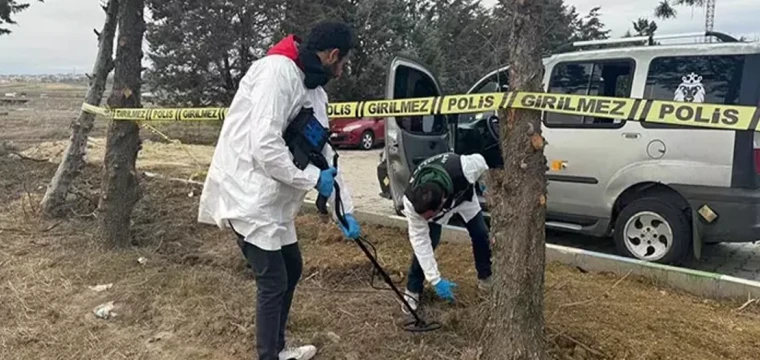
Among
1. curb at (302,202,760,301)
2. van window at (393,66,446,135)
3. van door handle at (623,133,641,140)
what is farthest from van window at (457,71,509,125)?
curb at (302,202,760,301)

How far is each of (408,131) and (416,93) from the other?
1.40 ft

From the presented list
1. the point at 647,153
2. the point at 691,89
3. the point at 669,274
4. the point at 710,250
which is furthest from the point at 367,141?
the point at 669,274

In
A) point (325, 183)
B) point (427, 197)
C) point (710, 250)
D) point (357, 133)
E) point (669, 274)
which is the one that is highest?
point (325, 183)

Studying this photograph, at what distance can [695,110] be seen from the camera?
103 inches

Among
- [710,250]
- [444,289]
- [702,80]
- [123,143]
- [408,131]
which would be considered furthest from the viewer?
[408,131]

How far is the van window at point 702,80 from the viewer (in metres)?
4.51

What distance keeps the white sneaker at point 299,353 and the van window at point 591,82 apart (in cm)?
312

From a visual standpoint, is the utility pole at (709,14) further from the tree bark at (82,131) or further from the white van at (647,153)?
the tree bark at (82,131)

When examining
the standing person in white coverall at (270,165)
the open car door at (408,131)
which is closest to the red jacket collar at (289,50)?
the standing person in white coverall at (270,165)

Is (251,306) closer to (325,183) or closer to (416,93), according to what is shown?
(325,183)

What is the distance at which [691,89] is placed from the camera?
4750 mm

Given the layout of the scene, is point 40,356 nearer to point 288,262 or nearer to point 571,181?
point 288,262

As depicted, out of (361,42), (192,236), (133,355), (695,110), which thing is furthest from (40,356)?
(361,42)

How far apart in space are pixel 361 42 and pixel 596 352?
16.4 metres
